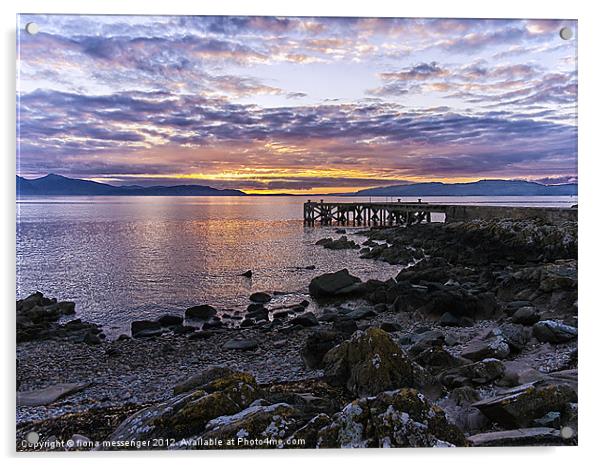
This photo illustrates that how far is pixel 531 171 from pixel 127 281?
4.28 m

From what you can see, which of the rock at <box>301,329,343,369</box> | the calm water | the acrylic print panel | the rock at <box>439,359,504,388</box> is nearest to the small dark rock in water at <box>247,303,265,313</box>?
the acrylic print panel

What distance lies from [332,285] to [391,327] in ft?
3.73

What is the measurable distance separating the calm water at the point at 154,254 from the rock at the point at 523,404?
179cm

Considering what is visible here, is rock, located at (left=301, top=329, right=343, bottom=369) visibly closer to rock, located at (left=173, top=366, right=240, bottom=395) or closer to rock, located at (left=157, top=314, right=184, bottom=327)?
rock, located at (left=173, top=366, right=240, bottom=395)

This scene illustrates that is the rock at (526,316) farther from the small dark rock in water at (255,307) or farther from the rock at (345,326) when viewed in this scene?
the small dark rock in water at (255,307)

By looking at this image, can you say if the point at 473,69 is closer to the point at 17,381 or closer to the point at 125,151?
the point at 125,151

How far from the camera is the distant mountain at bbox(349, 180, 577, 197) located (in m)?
4.50

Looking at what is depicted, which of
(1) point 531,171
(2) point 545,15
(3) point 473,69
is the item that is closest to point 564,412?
(1) point 531,171

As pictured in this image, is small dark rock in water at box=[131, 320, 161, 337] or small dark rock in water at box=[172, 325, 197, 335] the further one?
small dark rock in water at box=[131, 320, 161, 337]

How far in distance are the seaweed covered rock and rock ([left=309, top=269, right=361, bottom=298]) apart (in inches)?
71.7

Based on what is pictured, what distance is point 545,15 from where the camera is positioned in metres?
4.08

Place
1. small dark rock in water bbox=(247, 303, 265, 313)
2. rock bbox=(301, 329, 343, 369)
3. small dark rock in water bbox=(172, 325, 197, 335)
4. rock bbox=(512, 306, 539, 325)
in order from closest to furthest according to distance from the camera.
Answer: rock bbox=(301, 329, 343, 369) < rock bbox=(512, 306, 539, 325) < small dark rock in water bbox=(172, 325, 197, 335) < small dark rock in water bbox=(247, 303, 265, 313)

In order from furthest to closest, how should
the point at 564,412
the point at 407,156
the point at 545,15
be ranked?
the point at 407,156
the point at 545,15
the point at 564,412

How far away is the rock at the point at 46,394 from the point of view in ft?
12.5
